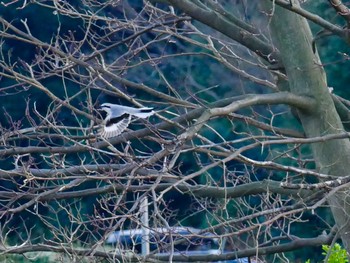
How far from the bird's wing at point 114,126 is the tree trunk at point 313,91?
1307 millimetres

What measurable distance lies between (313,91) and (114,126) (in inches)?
60.6

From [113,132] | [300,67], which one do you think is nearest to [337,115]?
[300,67]

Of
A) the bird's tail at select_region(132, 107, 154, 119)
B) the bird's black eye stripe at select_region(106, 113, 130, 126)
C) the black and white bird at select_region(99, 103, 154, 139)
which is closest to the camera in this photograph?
the bird's tail at select_region(132, 107, 154, 119)

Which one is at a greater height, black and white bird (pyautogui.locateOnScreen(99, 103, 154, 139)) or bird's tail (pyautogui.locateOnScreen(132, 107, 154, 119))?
bird's tail (pyautogui.locateOnScreen(132, 107, 154, 119))

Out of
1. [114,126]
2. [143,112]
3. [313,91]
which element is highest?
[313,91]

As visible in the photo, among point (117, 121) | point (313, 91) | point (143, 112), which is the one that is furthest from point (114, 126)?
point (313, 91)

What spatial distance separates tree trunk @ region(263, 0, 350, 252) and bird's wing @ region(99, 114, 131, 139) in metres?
1.31

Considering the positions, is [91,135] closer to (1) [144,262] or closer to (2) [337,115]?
(1) [144,262]

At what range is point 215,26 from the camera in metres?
8.05

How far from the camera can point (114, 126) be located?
779 centimetres

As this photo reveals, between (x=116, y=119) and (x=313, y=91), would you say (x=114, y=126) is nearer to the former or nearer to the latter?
(x=116, y=119)

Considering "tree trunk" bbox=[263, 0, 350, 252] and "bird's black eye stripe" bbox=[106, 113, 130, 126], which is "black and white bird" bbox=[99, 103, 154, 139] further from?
"tree trunk" bbox=[263, 0, 350, 252]

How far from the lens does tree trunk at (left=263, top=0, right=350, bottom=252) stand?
770 cm

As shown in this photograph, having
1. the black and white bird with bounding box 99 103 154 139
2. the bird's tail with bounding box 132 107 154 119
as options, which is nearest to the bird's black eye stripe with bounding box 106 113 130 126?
the black and white bird with bounding box 99 103 154 139
